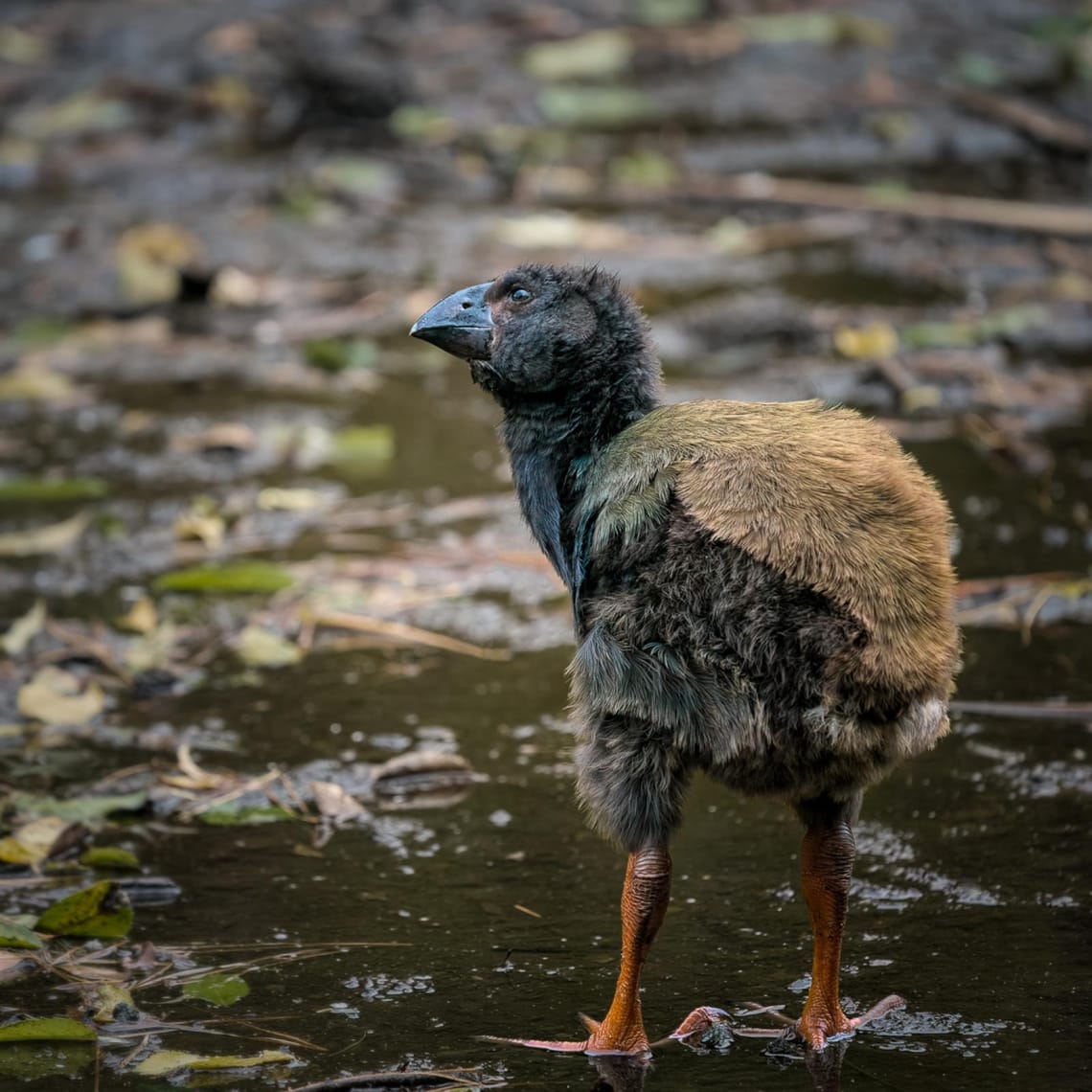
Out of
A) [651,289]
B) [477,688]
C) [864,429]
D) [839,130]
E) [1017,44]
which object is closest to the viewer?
[864,429]

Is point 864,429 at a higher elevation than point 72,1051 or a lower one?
higher

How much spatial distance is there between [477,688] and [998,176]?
24.1ft

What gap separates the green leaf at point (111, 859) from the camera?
4.46m

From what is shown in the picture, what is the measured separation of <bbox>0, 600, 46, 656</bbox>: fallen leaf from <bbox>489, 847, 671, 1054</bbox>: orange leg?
9.50ft

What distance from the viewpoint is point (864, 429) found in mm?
3893

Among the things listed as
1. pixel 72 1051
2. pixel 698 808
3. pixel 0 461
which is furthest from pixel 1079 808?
pixel 0 461

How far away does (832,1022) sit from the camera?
364 cm

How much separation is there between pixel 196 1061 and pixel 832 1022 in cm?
131

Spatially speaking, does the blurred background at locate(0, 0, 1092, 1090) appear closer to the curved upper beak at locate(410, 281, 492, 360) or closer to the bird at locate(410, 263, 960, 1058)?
the bird at locate(410, 263, 960, 1058)

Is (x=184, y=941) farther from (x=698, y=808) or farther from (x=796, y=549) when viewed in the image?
(x=796, y=549)

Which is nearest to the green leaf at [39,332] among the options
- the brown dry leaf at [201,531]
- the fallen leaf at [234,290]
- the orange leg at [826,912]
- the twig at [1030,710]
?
the fallen leaf at [234,290]

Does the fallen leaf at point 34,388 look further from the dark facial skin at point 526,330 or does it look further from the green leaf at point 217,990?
the green leaf at point 217,990

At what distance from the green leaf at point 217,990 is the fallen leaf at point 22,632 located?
7.48 ft

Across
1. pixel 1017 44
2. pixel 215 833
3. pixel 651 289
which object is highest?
pixel 1017 44
